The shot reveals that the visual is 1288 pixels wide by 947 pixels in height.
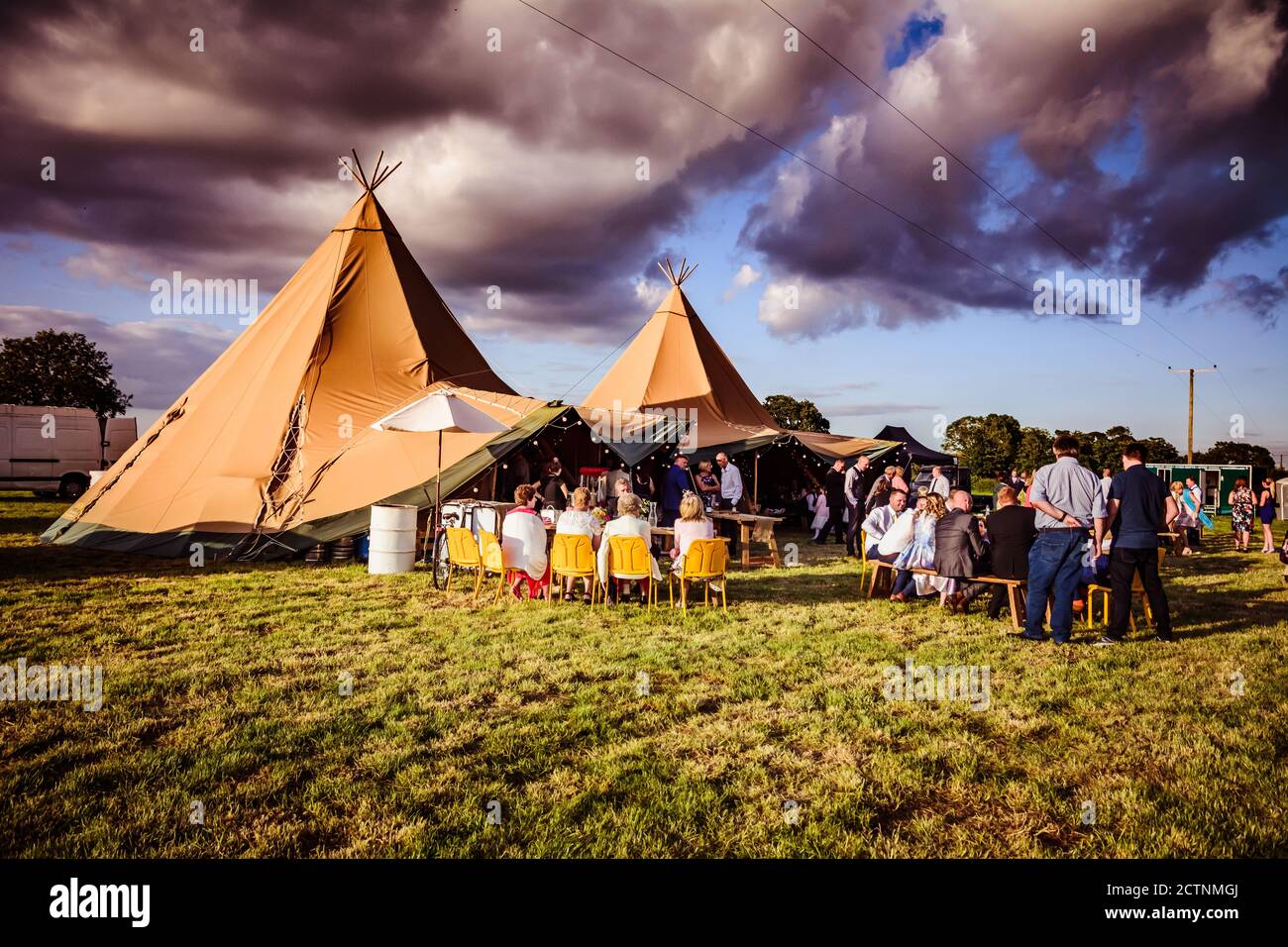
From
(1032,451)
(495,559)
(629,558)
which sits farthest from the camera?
(1032,451)

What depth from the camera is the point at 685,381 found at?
65.9ft

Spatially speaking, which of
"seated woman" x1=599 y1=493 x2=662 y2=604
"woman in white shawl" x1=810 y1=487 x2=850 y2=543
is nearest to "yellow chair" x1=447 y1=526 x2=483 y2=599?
"seated woman" x1=599 y1=493 x2=662 y2=604

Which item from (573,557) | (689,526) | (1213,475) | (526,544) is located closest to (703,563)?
(689,526)

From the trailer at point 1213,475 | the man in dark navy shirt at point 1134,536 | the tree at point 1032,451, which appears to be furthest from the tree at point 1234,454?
the man in dark navy shirt at point 1134,536

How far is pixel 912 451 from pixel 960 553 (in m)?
13.5

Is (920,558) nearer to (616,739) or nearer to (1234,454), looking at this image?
(616,739)

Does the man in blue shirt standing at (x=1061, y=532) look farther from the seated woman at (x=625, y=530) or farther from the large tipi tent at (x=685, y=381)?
the large tipi tent at (x=685, y=381)

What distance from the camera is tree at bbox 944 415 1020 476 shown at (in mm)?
48938

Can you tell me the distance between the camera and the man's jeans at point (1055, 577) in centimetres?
604

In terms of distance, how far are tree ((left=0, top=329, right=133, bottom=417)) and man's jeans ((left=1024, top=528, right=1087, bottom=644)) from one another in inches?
1870

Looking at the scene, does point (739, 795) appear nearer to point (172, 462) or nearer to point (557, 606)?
point (557, 606)

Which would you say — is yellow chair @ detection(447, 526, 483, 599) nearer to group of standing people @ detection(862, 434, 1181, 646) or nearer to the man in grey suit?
the man in grey suit

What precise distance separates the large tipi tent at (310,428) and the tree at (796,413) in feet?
122

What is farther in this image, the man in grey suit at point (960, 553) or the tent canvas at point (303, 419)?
the tent canvas at point (303, 419)
